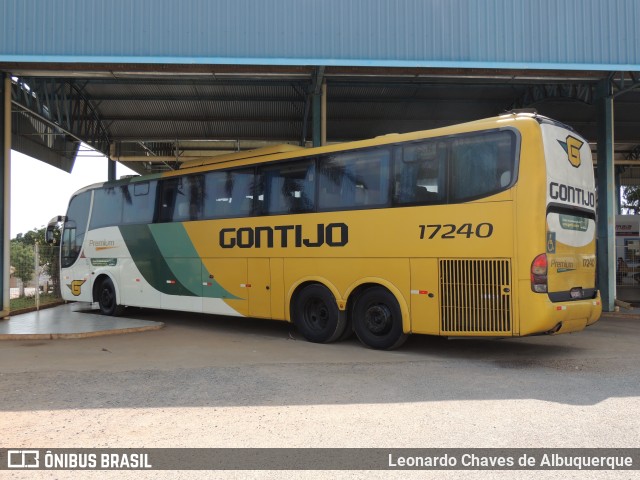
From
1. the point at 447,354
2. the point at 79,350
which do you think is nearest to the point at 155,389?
the point at 79,350

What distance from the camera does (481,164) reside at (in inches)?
298

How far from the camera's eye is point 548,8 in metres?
11.1

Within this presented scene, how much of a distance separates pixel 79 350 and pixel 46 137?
41.2 ft

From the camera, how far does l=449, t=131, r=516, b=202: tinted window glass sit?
7.36 m

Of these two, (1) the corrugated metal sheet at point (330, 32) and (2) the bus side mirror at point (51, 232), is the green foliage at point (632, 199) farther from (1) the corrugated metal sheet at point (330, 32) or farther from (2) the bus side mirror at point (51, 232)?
(2) the bus side mirror at point (51, 232)

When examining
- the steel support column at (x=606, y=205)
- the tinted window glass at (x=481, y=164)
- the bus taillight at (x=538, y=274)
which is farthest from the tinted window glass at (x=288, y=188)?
the steel support column at (x=606, y=205)

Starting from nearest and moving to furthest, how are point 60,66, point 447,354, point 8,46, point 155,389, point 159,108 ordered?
point 155,389
point 447,354
point 8,46
point 60,66
point 159,108

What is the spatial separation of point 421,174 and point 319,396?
3793 millimetres

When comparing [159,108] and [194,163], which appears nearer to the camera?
[194,163]

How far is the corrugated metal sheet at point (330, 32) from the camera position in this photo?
34.9ft

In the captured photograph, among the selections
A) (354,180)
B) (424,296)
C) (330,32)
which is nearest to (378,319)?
(424,296)

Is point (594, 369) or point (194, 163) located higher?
point (194, 163)

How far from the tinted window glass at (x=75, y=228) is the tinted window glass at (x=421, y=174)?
874 centimetres

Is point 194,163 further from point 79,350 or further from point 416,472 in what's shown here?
point 416,472
